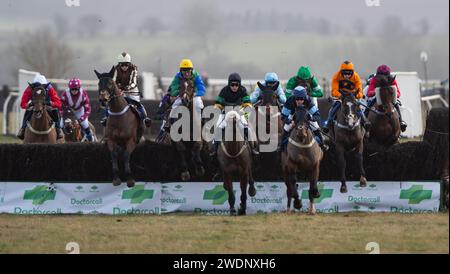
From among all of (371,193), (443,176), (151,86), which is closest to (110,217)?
(371,193)

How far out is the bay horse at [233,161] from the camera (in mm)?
14633

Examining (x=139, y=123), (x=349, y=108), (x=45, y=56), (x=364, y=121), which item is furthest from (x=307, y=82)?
(x=45, y=56)

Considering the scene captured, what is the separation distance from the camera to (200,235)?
12336 millimetres

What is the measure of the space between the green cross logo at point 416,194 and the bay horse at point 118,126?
4.38 meters

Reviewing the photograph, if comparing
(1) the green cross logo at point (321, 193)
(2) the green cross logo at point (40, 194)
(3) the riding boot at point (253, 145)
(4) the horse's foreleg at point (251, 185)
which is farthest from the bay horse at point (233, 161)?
(2) the green cross logo at point (40, 194)

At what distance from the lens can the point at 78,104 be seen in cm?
1925

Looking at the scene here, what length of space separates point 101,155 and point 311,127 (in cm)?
353

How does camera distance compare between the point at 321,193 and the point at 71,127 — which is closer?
the point at 321,193

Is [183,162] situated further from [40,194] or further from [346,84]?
[346,84]

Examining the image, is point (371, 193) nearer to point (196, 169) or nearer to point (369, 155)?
point (369, 155)

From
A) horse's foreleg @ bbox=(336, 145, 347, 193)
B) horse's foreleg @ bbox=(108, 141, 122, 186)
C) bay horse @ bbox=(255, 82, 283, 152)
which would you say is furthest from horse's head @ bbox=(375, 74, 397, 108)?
horse's foreleg @ bbox=(108, 141, 122, 186)

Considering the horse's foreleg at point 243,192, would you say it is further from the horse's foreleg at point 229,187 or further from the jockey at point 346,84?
the jockey at point 346,84

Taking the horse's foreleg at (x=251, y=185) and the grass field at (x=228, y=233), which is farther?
the horse's foreleg at (x=251, y=185)

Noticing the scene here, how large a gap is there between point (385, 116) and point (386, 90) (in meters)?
0.46
